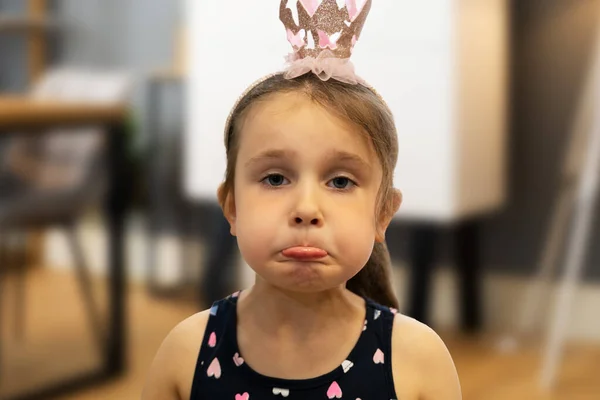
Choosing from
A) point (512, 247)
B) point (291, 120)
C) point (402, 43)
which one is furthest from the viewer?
point (512, 247)

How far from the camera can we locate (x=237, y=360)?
2.26 feet

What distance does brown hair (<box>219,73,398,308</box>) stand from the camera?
2.12 feet

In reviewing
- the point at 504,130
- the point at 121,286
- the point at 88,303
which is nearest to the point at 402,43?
the point at 504,130

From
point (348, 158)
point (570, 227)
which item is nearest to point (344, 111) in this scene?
point (348, 158)

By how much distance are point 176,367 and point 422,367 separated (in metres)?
0.21

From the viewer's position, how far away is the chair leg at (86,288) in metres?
1.97

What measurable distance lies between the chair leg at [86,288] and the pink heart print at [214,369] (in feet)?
4.36

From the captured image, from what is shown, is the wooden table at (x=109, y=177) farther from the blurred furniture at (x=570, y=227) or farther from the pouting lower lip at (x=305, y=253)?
the pouting lower lip at (x=305, y=253)

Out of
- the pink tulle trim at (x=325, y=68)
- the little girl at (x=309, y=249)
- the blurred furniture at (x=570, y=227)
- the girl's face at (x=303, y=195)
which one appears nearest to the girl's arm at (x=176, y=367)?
the little girl at (x=309, y=249)

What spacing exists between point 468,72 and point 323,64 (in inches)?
46.8

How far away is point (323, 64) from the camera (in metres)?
0.65

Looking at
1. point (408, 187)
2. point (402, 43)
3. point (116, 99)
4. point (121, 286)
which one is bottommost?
point (121, 286)

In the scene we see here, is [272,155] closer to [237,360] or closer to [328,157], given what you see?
[328,157]

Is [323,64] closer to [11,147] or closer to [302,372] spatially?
[302,372]
